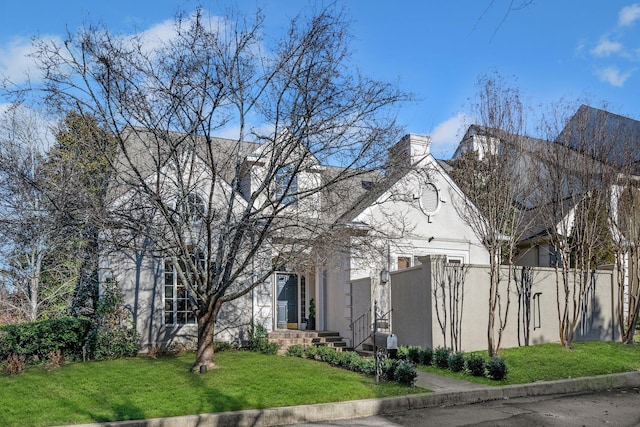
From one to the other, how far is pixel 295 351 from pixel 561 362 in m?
6.59

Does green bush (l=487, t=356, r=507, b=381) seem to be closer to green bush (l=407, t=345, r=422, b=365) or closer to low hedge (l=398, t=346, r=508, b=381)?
low hedge (l=398, t=346, r=508, b=381)

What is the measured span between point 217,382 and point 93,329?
18.9ft

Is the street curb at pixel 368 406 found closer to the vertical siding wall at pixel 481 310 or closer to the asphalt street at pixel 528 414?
the asphalt street at pixel 528 414

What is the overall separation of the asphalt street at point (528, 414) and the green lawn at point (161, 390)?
793 mm

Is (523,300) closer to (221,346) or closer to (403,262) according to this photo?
(403,262)

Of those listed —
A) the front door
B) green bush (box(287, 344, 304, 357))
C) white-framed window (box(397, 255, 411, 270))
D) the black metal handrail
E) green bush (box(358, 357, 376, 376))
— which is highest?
white-framed window (box(397, 255, 411, 270))

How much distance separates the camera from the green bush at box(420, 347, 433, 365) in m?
13.2

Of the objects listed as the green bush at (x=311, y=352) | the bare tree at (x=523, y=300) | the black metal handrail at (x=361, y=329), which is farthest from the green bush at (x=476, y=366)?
the black metal handrail at (x=361, y=329)

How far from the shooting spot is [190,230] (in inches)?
458

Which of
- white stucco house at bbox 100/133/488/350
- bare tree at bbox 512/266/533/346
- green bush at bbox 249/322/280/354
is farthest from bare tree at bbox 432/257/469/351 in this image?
green bush at bbox 249/322/280/354

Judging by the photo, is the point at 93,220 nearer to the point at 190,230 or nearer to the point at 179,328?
the point at 190,230

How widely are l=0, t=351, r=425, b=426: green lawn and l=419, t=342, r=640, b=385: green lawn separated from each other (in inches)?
102

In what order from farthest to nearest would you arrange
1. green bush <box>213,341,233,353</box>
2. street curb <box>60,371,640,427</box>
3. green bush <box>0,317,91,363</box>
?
green bush <box>213,341,233,353</box>, green bush <box>0,317,91,363</box>, street curb <box>60,371,640,427</box>

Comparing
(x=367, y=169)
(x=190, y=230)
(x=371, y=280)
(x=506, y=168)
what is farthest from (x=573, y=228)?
(x=190, y=230)
